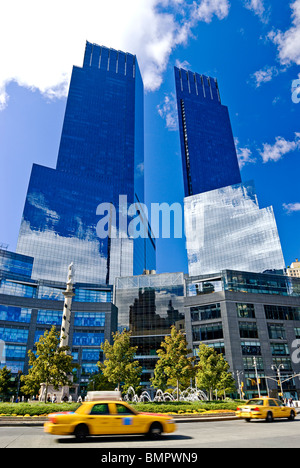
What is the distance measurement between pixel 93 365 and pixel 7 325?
27.8m

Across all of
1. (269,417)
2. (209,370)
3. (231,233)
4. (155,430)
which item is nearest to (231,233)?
(231,233)

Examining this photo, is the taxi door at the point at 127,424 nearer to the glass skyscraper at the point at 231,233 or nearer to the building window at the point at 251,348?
the building window at the point at 251,348

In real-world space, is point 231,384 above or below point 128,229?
below

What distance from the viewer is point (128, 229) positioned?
159 meters

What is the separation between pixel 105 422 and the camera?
11.2 m

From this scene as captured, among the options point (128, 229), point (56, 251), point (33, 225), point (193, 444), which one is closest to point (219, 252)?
point (128, 229)

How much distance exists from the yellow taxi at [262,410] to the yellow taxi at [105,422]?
9951mm

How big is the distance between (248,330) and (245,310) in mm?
4985

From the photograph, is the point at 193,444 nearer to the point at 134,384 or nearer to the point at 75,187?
the point at 134,384

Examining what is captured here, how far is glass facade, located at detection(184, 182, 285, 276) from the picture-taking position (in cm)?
12750

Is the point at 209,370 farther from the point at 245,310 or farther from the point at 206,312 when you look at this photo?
the point at 245,310

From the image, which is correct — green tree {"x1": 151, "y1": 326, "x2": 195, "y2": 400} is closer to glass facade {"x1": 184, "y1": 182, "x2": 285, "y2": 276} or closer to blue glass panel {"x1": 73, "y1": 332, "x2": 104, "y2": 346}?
blue glass panel {"x1": 73, "y1": 332, "x2": 104, "y2": 346}

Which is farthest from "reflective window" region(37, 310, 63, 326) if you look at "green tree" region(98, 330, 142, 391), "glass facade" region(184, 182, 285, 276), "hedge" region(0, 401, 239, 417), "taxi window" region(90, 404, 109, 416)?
"taxi window" region(90, 404, 109, 416)
